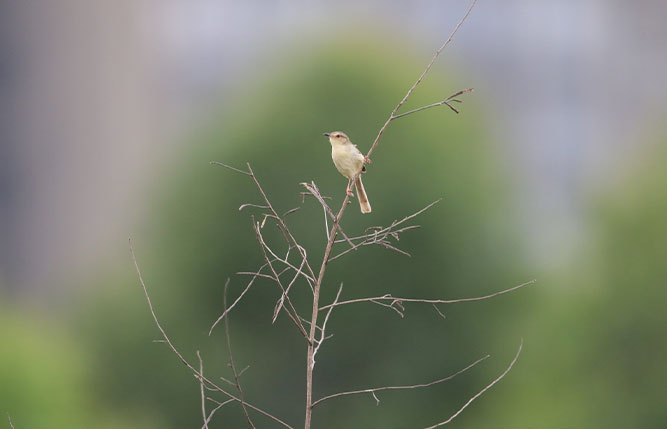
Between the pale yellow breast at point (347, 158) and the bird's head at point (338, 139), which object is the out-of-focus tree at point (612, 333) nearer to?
the bird's head at point (338, 139)

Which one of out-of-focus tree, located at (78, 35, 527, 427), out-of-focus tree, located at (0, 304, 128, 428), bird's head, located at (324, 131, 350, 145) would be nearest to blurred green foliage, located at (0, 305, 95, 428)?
out-of-focus tree, located at (0, 304, 128, 428)

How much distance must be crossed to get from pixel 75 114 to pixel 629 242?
31171mm

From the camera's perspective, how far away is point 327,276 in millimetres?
17469

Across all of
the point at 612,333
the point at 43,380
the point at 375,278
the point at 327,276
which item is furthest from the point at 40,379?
the point at 612,333

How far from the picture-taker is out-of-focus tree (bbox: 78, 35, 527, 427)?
17438 millimetres

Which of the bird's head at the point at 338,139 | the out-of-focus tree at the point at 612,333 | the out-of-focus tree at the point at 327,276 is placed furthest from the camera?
the out-of-focus tree at the point at 327,276

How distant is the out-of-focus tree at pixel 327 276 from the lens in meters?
17.4

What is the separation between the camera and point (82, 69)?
42875mm

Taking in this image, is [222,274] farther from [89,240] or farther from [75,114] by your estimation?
[75,114]

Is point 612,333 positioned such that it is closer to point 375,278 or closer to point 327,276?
point 375,278

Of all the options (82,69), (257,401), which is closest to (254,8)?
(82,69)

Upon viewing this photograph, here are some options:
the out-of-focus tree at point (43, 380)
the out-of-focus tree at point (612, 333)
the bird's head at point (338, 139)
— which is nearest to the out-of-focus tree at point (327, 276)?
the out-of-focus tree at point (43, 380)

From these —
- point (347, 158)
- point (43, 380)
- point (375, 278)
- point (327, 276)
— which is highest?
point (347, 158)

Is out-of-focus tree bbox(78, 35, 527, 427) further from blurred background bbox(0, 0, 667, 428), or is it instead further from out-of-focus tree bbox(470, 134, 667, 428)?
out-of-focus tree bbox(470, 134, 667, 428)
